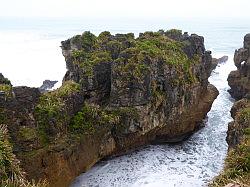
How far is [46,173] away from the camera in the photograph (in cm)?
2192

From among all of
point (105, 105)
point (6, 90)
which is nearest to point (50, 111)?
point (6, 90)

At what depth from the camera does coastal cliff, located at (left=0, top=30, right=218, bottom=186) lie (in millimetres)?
21281

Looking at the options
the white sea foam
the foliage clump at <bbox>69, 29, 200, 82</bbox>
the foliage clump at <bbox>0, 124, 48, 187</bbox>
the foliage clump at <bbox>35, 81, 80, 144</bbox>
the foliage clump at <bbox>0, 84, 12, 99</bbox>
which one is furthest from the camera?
the foliage clump at <bbox>69, 29, 200, 82</bbox>

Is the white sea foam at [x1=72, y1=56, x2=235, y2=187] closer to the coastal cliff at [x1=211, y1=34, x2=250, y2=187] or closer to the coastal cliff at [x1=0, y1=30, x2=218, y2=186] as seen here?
the coastal cliff at [x1=0, y1=30, x2=218, y2=186]

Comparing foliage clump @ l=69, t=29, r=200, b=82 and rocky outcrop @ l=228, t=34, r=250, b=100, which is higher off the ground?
foliage clump @ l=69, t=29, r=200, b=82

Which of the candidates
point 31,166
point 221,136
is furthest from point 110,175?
point 221,136

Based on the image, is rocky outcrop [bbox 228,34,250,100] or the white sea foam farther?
rocky outcrop [bbox 228,34,250,100]

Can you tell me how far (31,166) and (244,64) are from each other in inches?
978

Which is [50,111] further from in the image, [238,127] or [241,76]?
[241,76]

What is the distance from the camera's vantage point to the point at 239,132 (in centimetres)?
2430

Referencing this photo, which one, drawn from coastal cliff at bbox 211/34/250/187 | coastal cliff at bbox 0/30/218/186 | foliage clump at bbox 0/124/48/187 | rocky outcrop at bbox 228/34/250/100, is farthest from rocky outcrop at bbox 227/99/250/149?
foliage clump at bbox 0/124/48/187

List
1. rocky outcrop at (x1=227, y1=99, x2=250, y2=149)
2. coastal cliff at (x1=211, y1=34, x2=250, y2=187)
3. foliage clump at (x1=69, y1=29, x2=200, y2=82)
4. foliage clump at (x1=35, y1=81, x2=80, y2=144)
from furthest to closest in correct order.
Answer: foliage clump at (x1=69, y1=29, x2=200, y2=82)
rocky outcrop at (x1=227, y1=99, x2=250, y2=149)
foliage clump at (x1=35, y1=81, x2=80, y2=144)
coastal cliff at (x1=211, y1=34, x2=250, y2=187)

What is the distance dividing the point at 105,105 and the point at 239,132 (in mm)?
8200

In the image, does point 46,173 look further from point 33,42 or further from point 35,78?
point 33,42
